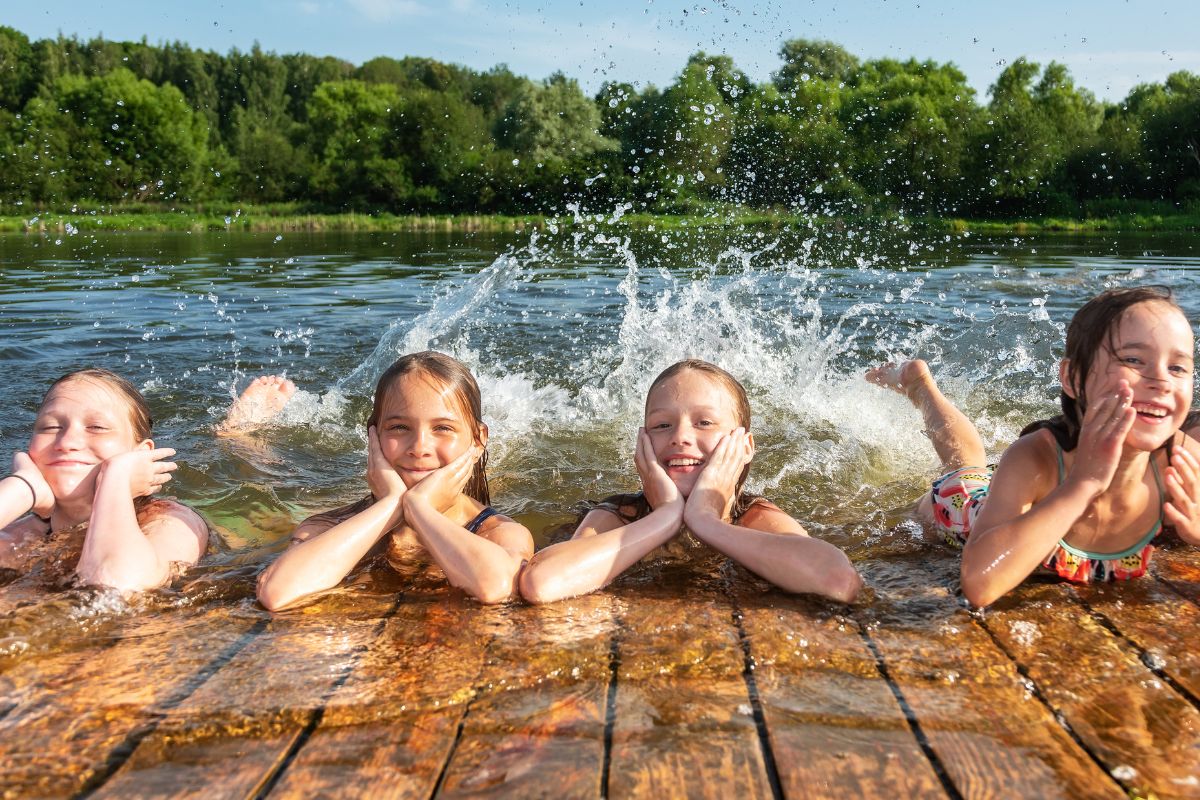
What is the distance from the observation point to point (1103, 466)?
309 centimetres

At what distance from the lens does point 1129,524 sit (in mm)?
3465

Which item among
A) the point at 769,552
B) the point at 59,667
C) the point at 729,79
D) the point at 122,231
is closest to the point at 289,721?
the point at 59,667

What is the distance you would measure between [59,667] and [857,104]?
53.7 metres

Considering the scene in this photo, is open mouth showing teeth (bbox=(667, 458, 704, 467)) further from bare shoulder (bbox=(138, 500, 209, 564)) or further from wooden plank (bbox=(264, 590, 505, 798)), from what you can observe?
bare shoulder (bbox=(138, 500, 209, 564))

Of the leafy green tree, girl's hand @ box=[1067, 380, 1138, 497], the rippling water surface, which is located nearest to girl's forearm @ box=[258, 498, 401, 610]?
the rippling water surface

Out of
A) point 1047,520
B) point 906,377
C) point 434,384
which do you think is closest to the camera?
point 1047,520

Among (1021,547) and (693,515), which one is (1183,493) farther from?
(693,515)

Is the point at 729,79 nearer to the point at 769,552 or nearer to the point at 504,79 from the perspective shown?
the point at 769,552

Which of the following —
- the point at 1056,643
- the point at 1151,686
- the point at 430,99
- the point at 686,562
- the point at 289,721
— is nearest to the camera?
the point at 289,721

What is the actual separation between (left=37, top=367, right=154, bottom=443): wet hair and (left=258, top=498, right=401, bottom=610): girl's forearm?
1.00m

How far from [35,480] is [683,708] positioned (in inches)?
106

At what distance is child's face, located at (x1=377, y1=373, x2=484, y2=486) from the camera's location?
12.4 ft

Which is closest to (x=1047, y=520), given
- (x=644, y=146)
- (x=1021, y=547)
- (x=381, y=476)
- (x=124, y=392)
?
(x=1021, y=547)

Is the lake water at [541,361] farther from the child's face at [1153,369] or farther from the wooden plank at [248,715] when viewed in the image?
the child's face at [1153,369]
